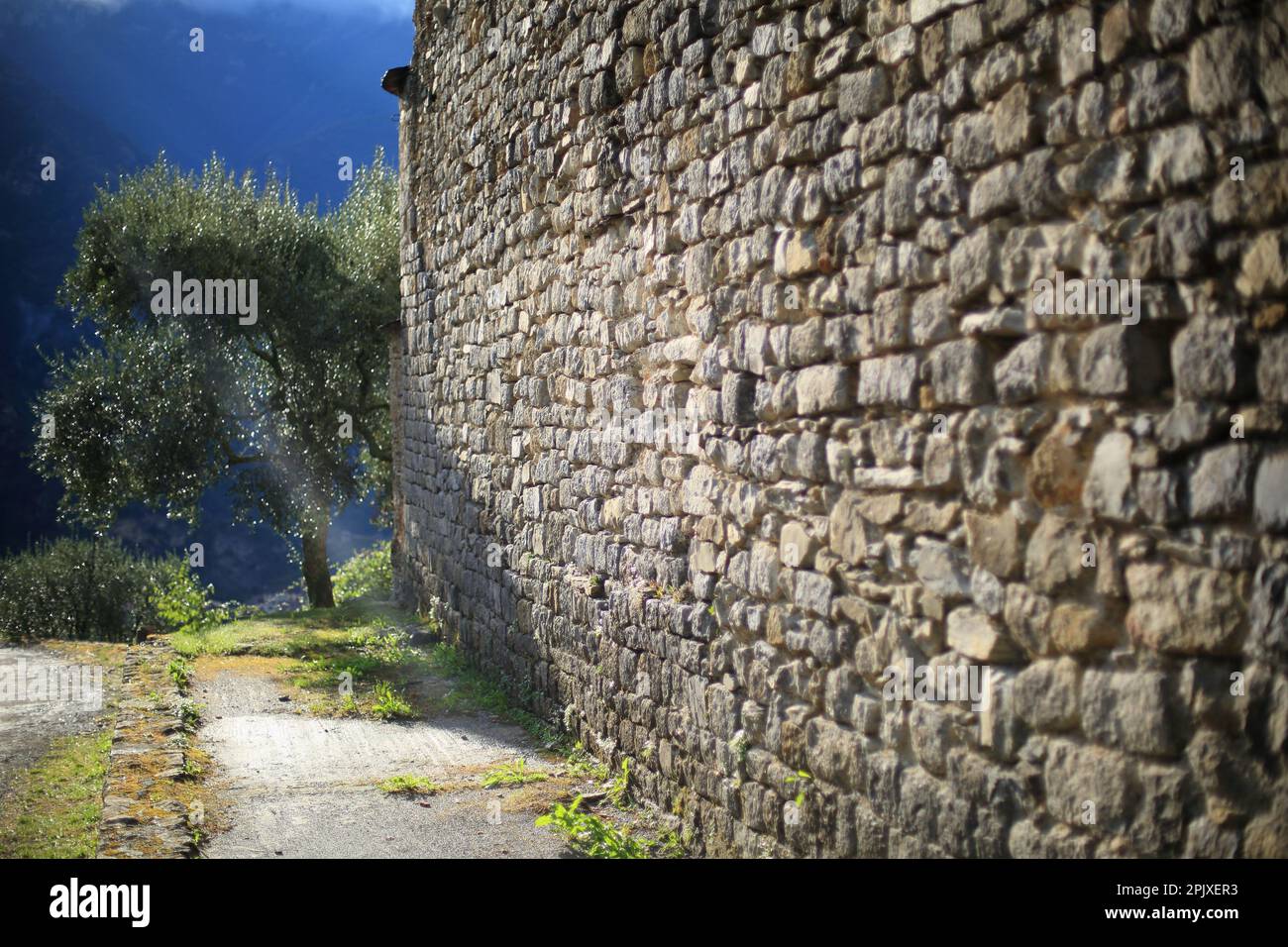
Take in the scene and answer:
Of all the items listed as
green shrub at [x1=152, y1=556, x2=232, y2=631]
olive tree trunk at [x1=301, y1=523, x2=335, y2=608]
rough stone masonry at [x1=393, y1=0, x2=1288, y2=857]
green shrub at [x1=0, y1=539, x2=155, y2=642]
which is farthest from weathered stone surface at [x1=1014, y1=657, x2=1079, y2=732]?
green shrub at [x1=0, y1=539, x2=155, y2=642]

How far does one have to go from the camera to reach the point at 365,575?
57.1ft

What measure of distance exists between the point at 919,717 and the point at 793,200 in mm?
1840

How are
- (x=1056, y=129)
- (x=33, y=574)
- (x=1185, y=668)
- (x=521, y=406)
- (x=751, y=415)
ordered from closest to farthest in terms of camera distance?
(x=1185, y=668), (x=1056, y=129), (x=751, y=415), (x=521, y=406), (x=33, y=574)

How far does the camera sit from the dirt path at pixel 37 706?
6.88 metres

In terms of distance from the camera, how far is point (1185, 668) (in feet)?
7.68

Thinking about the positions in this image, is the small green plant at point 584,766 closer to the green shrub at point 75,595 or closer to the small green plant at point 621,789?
the small green plant at point 621,789

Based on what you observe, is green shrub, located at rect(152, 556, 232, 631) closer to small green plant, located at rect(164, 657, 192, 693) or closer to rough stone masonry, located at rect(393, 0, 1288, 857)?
small green plant, located at rect(164, 657, 192, 693)

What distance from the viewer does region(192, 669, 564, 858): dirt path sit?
472 cm

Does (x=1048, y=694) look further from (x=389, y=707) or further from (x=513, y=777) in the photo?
(x=389, y=707)

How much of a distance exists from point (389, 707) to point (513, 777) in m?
2.02

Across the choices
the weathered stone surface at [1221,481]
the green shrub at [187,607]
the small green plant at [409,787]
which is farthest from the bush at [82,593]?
the weathered stone surface at [1221,481]

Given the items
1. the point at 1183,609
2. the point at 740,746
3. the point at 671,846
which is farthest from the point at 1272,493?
the point at 671,846
